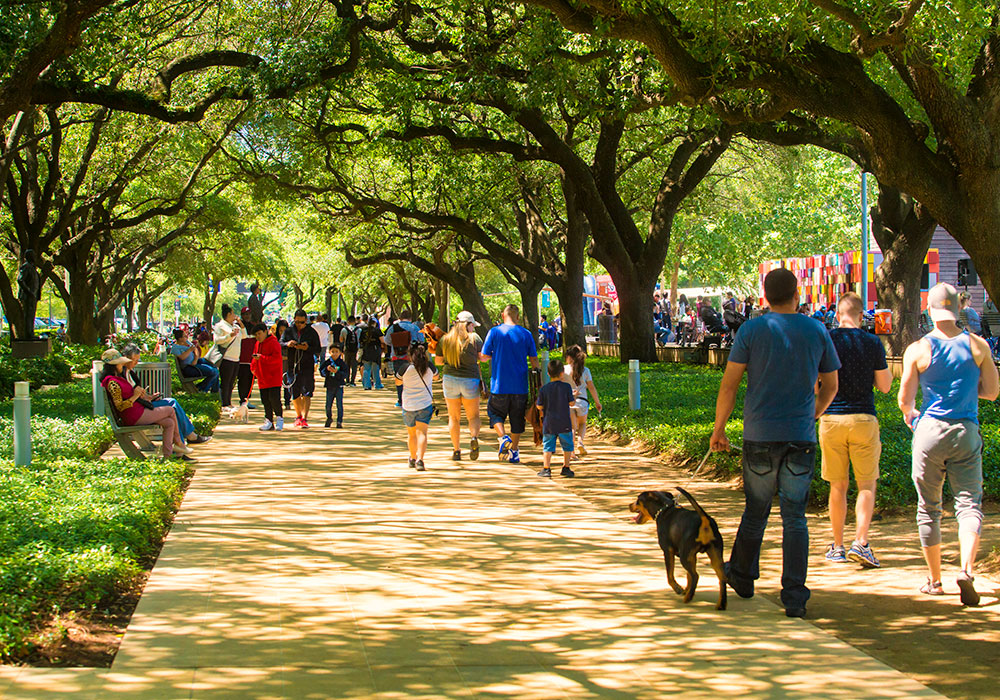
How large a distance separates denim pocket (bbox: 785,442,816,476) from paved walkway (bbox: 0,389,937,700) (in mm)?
833

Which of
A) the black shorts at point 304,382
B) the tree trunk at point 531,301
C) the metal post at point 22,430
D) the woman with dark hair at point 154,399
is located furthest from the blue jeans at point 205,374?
the tree trunk at point 531,301

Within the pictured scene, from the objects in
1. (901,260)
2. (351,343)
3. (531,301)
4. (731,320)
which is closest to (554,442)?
(901,260)

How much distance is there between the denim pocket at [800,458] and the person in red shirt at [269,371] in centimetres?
1090

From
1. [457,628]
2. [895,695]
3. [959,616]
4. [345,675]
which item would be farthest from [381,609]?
[959,616]

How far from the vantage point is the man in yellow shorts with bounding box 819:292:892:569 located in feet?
23.9

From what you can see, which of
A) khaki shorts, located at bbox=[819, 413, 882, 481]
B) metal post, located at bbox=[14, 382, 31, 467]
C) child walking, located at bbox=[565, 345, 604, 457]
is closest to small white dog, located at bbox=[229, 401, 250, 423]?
child walking, located at bbox=[565, 345, 604, 457]

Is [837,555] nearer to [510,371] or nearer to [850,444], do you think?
[850,444]

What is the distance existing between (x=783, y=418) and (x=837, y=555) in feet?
5.88

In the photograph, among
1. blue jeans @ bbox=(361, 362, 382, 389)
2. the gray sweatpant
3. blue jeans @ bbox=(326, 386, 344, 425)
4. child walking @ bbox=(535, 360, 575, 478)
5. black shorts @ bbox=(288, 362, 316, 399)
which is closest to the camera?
the gray sweatpant

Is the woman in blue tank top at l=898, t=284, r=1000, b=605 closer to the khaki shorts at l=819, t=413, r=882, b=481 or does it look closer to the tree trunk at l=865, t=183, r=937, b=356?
the khaki shorts at l=819, t=413, r=882, b=481

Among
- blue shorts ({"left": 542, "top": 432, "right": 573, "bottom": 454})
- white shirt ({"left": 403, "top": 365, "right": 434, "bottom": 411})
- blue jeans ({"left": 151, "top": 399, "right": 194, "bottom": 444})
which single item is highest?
white shirt ({"left": 403, "top": 365, "right": 434, "bottom": 411})

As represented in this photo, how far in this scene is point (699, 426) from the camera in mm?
13281

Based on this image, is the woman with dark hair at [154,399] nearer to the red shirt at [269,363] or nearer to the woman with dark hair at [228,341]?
the red shirt at [269,363]

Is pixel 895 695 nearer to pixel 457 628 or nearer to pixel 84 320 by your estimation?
pixel 457 628
